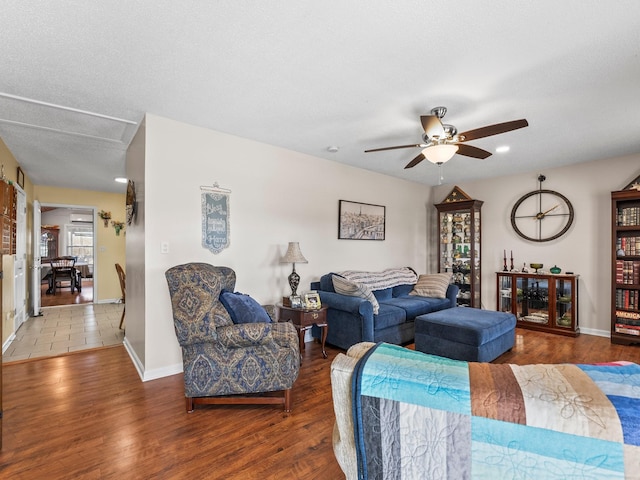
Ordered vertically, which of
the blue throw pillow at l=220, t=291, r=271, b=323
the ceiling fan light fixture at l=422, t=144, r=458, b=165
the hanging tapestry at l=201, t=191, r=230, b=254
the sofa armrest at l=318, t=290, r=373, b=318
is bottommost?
the sofa armrest at l=318, t=290, r=373, b=318

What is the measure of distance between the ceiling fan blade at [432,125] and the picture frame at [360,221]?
2204 mm

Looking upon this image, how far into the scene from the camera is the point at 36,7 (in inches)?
65.7

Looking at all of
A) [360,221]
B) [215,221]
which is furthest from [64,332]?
[360,221]

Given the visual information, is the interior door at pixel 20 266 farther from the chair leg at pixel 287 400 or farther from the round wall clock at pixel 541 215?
the round wall clock at pixel 541 215

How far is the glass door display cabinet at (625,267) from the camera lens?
405cm

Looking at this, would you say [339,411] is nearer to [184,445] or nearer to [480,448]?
[480,448]

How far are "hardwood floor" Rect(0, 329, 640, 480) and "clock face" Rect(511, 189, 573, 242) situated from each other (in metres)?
4.13

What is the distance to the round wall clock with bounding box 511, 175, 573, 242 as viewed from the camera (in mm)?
4816

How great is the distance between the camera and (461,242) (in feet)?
18.9

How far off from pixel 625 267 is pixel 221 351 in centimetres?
499

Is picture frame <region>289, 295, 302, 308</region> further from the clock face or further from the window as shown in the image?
the window

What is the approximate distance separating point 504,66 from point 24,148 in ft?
17.0

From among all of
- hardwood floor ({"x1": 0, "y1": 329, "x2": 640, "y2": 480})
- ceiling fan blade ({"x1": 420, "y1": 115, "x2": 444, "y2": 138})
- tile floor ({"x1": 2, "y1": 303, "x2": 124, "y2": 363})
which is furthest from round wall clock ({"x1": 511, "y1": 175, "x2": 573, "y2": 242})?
tile floor ({"x1": 2, "y1": 303, "x2": 124, "y2": 363})

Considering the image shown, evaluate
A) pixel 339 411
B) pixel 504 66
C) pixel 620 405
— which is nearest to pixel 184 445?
pixel 339 411
